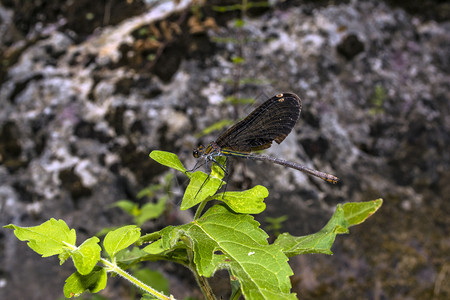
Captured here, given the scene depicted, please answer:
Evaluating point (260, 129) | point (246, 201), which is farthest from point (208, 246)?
point (260, 129)

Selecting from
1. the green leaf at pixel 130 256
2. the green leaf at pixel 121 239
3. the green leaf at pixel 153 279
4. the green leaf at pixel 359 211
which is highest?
the green leaf at pixel 121 239

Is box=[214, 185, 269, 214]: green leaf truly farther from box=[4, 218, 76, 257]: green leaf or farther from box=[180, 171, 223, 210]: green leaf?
box=[4, 218, 76, 257]: green leaf

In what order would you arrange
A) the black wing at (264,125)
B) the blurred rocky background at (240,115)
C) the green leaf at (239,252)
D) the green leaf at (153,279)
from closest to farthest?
the green leaf at (239,252), the black wing at (264,125), the green leaf at (153,279), the blurred rocky background at (240,115)

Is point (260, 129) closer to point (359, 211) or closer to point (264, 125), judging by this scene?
point (264, 125)

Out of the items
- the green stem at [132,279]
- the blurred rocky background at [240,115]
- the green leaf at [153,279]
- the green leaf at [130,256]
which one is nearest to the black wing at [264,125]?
the green leaf at [130,256]

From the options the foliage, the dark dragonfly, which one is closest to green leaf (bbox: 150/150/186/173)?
the foliage

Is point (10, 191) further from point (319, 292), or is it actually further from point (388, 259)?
point (388, 259)

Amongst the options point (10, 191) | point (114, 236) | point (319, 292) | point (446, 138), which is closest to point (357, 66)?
point (446, 138)

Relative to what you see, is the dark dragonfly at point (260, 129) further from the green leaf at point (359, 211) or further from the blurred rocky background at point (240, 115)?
the blurred rocky background at point (240, 115)
